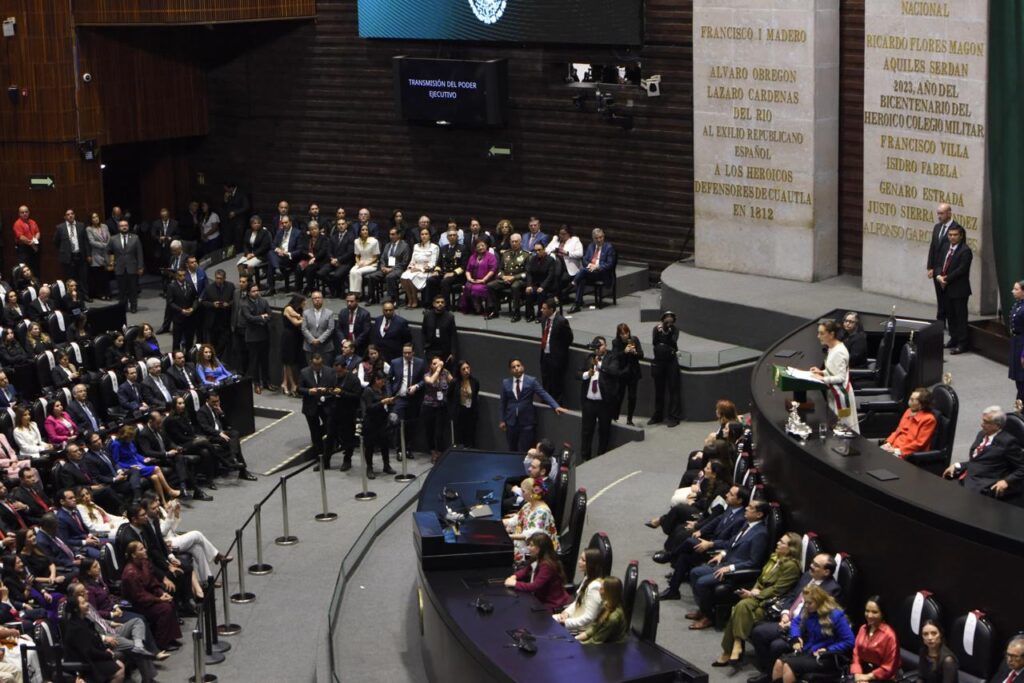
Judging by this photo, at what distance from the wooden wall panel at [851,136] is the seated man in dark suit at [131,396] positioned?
9.00 m

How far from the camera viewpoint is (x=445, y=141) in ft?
85.7

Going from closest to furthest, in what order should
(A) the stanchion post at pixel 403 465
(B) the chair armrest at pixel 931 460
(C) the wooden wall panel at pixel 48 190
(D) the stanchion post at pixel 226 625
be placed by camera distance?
1. (B) the chair armrest at pixel 931 460
2. (D) the stanchion post at pixel 226 625
3. (A) the stanchion post at pixel 403 465
4. (C) the wooden wall panel at pixel 48 190

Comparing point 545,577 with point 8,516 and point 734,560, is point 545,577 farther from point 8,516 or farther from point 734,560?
point 8,516

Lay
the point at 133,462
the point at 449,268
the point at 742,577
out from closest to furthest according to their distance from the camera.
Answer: the point at 742,577 → the point at 133,462 → the point at 449,268

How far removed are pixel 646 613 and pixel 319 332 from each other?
448 inches

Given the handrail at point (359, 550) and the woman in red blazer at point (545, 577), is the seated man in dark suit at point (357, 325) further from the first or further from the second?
the woman in red blazer at point (545, 577)

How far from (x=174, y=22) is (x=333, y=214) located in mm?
3821

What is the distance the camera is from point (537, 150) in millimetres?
25250

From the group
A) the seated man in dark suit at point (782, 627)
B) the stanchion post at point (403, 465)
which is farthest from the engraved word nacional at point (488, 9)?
the seated man in dark suit at point (782, 627)

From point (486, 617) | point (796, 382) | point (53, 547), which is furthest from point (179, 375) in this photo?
point (796, 382)

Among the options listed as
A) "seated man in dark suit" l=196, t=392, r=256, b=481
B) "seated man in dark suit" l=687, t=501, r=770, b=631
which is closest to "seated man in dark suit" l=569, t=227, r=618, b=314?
"seated man in dark suit" l=196, t=392, r=256, b=481

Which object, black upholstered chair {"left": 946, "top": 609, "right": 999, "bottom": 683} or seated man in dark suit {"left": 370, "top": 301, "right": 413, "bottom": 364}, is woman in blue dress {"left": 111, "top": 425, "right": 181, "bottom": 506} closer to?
seated man in dark suit {"left": 370, "top": 301, "right": 413, "bottom": 364}

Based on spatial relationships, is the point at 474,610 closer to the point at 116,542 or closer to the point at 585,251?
the point at 116,542

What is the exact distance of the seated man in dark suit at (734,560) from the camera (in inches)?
524
